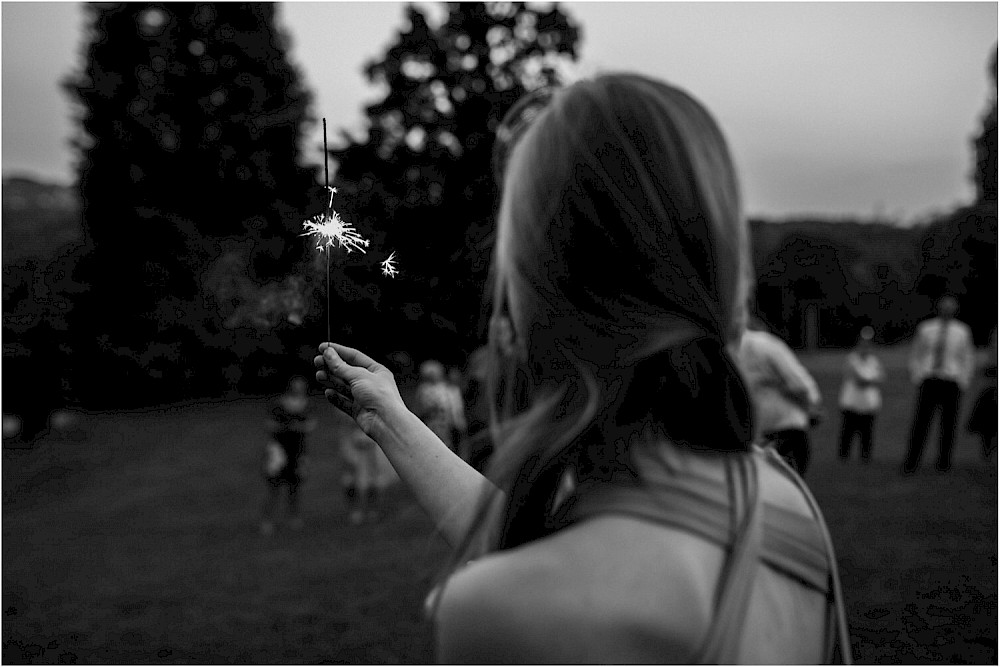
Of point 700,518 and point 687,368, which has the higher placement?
point 687,368

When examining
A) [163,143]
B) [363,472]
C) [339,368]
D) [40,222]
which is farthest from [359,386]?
[40,222]

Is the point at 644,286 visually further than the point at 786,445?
No

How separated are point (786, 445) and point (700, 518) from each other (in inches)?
219

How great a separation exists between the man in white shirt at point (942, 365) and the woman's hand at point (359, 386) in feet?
28.3

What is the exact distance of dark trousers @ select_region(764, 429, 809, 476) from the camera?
600 cm

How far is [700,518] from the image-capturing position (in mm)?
868

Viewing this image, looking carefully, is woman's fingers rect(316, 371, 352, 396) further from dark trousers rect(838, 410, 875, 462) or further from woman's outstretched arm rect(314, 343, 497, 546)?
dark trousers rect(838, 410, 875, 462)

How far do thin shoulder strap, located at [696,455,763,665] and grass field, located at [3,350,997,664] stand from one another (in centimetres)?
56

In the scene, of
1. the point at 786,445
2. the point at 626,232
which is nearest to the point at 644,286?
the point at 626,232

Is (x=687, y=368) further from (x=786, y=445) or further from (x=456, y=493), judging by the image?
(x=786, y=445)

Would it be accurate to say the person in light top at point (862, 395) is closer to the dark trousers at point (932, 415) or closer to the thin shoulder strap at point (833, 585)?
the dark trousers at point (932, 415)

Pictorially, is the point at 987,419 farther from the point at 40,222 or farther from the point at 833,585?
the point at 40,222

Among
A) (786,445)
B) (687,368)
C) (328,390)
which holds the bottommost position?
(786,445)

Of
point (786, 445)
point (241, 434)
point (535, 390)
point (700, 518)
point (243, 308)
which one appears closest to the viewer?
point (700, 518)
